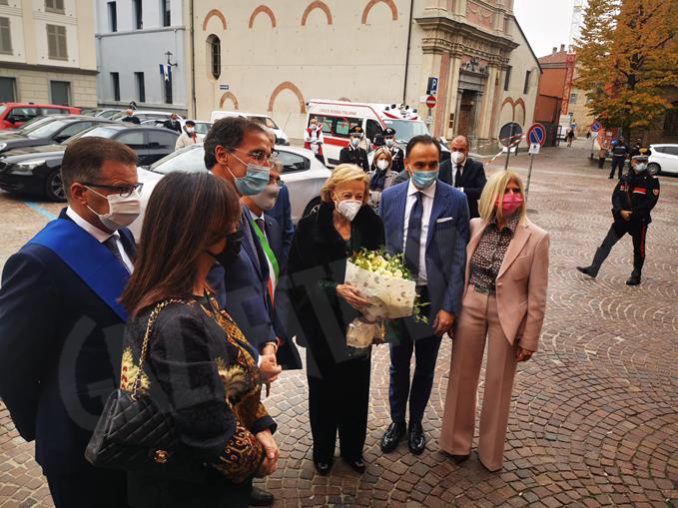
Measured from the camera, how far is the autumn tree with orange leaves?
25625 millimetres

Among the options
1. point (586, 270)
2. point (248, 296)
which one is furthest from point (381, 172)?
point (248, 296)

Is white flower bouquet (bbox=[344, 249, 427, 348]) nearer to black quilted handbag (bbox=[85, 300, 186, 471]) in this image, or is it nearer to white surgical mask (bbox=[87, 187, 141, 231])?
white surgical mask (bbox=[87, 187, 141, 231])

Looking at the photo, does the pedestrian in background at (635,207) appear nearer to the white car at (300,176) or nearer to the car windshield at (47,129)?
the white car at (300,176)

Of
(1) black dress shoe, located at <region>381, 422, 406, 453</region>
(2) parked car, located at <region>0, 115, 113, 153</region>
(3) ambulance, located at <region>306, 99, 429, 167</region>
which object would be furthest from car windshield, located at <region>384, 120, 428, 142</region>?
(1) black dress shoe, located at <region>381, 422, 406, 453</region>

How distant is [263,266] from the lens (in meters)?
2.79

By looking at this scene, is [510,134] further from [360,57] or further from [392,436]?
[360,57]

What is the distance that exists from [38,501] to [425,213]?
301 cm

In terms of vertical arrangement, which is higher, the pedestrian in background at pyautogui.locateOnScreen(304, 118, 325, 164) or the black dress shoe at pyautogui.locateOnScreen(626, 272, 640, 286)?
the pedestrian in background at pyautogui.locateOnScreen(304, 118, 325, 164)

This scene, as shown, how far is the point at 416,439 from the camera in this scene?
3.73m

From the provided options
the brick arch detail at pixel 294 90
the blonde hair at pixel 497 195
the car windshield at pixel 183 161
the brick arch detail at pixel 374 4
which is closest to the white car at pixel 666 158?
the brick arch detail at pixel 374 4

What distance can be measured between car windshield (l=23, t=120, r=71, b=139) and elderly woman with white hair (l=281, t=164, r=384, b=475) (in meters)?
12.8

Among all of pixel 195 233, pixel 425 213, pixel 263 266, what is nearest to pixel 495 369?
pixel 425 213

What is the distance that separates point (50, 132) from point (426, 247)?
13.2m

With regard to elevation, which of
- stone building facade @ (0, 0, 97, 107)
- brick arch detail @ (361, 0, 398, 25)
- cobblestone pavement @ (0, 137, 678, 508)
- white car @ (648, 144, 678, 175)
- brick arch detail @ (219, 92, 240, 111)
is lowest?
cobblestone pavement @ (0, 137, 678, 508)
